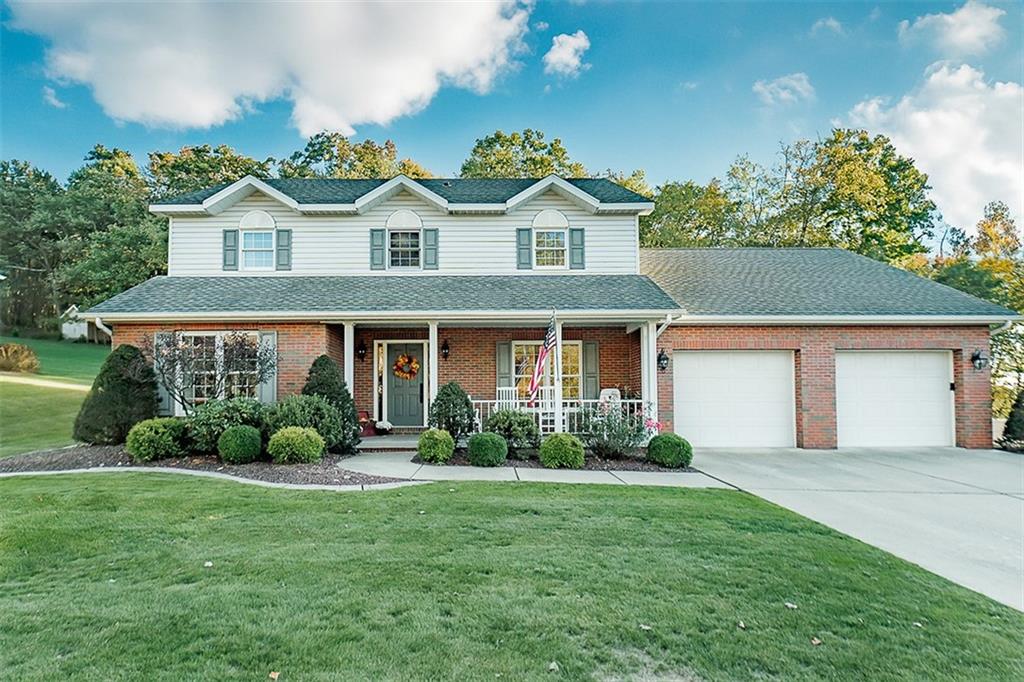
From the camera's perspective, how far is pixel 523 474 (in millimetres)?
8805

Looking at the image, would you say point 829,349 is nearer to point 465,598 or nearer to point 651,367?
point 651,367

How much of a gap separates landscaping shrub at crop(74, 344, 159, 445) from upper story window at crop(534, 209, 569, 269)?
355 inches

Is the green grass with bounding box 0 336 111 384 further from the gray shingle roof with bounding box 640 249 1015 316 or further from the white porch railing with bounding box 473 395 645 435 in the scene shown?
the gray shingle roof with bounding box 640 249 1015 316

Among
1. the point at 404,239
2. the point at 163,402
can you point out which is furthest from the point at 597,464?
the point at 163,402

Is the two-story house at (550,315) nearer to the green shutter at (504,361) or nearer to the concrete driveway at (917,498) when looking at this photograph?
the green shutter at (504,361)

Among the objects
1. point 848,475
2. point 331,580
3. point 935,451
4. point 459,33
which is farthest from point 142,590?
point 935,451

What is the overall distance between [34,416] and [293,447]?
10984 mm

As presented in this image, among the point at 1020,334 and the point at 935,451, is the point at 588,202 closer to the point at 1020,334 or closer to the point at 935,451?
the point at 935,451

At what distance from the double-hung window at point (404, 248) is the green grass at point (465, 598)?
8.26 m

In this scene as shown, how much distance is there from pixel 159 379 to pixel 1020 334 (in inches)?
825

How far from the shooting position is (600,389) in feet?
44.2

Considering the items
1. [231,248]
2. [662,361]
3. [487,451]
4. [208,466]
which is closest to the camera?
[208,466]

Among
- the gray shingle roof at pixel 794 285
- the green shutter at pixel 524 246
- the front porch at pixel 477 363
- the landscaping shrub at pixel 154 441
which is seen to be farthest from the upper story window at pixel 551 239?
the landscaping shrub at pixel 154 441

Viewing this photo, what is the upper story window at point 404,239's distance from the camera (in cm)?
1348
